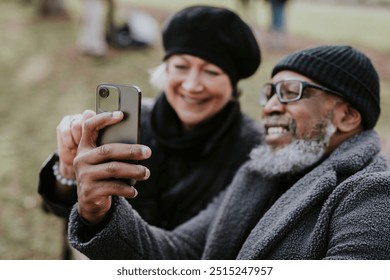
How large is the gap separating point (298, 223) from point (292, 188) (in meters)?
0.18

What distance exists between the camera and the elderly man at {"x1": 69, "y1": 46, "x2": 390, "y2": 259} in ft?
4.62

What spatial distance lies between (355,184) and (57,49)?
7223 mm

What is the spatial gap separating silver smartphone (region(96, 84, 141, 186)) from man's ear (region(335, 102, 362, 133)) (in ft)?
2.77

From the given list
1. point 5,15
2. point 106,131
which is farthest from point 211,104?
point 5,15

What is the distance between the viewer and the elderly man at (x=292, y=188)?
4.62 feet

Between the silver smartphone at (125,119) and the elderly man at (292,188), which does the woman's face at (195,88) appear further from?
the silver smartphone at (125,119)

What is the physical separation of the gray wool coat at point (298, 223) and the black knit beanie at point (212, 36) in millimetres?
751

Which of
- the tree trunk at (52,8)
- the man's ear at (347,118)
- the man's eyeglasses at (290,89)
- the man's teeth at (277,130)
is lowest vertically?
the tree trunk at (52,8)

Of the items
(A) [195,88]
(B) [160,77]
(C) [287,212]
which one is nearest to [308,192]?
(C) [287,212]

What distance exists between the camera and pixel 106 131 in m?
1.43

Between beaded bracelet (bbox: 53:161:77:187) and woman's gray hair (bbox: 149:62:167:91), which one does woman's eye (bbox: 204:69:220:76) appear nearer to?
woman's gray hair (bbox: 149:62:167:91)

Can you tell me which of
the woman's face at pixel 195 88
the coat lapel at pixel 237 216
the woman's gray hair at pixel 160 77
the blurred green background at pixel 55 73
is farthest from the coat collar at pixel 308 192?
the blurred green background at pixel 55 73

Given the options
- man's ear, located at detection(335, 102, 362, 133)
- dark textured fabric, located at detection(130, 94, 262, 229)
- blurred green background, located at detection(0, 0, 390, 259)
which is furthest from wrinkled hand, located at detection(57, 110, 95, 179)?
blurred green background, located at detection(0, 0, 390, 259)

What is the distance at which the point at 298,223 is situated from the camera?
160 cm
